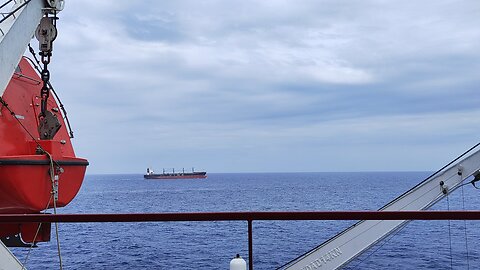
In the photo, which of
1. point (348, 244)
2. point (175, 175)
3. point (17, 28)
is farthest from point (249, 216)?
point (175, 175)

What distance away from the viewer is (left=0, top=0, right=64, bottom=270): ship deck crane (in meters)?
7.02

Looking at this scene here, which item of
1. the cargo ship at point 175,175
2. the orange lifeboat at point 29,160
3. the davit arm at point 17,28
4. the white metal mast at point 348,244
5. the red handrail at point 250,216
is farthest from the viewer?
the cargo ship at point 175,175

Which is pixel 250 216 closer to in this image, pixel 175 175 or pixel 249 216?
pixel 249 216

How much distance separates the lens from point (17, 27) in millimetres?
7352

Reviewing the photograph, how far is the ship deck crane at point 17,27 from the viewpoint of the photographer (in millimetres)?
7024

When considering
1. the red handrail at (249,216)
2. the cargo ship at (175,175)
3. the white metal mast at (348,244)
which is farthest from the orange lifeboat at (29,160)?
the cargo ship at (175,175)

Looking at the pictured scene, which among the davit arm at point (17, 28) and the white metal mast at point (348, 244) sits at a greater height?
the davit arm at point (17, 28)

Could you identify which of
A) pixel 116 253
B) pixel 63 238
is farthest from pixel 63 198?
pixel 63 238

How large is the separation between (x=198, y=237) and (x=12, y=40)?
29310mm

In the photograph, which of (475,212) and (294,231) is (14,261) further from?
(294,231)

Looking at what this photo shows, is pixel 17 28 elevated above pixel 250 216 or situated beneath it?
elevated above

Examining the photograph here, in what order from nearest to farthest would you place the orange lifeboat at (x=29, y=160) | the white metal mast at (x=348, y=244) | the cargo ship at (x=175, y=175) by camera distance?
1. the orange lifeboat at (x=29, y=160)
2. the white metal mast at (x=348, y=244)
3. the cargo ship at (x=175, y=175)

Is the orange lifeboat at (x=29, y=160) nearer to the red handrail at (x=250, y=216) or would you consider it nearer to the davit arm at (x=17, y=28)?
the davit arm at (x=17, y=28)

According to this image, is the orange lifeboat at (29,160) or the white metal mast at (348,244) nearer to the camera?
the orange lifeboat at (29,160)
